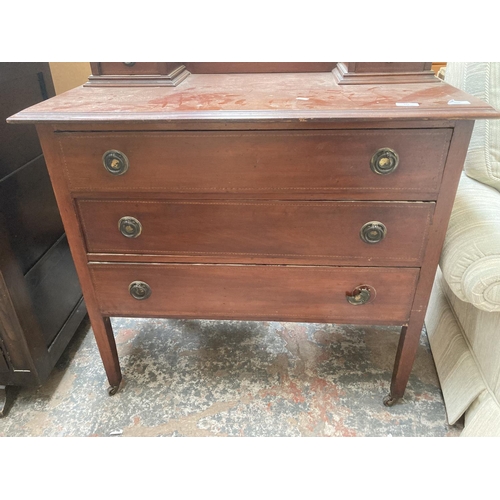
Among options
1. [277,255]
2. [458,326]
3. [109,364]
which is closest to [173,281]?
[277,255]

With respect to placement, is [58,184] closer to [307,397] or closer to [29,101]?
[29,101]

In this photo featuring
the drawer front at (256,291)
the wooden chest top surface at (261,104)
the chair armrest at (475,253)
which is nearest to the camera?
the wooden chest top surface at (261,104)

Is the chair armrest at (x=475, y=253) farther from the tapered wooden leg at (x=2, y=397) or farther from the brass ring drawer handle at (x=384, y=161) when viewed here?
the tapered wooden leg at (x=2, y=397)

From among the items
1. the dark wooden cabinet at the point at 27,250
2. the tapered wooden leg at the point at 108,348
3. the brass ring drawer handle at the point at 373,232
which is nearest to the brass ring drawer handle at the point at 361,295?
the brass ring drawer handle at the point at 373,232

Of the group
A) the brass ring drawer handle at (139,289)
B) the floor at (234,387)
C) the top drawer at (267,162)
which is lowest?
the floor at (234,387)

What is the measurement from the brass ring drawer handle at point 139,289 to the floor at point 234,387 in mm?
393

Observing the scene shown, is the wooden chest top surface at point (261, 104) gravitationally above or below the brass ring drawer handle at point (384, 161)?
above

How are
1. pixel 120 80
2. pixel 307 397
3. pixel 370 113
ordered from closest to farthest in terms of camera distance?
1. pixel 370 113
2. pixel 120 80
3. pixel 307 397

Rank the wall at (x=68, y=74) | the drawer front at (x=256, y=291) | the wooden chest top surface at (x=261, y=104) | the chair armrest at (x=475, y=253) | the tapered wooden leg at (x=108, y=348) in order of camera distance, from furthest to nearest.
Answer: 1. the wall at (x=68, y=74)
2. the tapered wooden leg at (x=108, y=348)
3. the drawer front at (x=256, y=291)
4. the chair armrest at (x=475, y=253)
5. the wooden chest top surface at (x=261, y=104)

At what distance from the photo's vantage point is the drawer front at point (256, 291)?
0.98 metres

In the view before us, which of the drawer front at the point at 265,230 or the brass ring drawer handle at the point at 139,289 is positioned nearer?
the drawer front at the point at 265,230

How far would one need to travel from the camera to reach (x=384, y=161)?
0.82 metres
